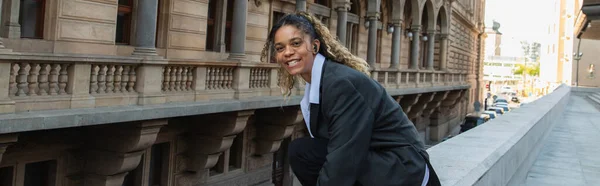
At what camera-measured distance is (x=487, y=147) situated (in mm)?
4492

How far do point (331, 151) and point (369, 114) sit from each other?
0.80 feet

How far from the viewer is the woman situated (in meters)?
2.16

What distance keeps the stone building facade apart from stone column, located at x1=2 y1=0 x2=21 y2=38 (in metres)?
0.02

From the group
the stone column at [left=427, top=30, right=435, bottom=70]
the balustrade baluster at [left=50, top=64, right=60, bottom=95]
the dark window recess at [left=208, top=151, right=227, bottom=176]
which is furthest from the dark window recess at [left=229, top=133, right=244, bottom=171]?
the stone column at [left=427, top=30, right=435, bottom=70]

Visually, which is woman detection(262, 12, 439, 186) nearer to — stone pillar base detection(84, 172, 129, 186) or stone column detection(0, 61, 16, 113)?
stone column detection(0, 61, 16, 113)

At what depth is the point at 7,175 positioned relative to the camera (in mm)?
8438

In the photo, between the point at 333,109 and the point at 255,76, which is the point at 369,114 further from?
the point at 255,76

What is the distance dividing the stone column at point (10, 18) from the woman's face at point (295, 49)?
7554 mm

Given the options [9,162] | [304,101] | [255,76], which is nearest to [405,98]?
[255,76]

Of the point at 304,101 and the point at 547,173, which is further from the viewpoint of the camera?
the point at 547,173

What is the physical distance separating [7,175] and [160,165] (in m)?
3.76

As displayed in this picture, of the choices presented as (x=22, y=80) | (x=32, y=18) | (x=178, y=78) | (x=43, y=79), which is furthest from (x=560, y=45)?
(x=22, y=80)

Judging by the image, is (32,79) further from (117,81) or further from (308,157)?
(308,157)

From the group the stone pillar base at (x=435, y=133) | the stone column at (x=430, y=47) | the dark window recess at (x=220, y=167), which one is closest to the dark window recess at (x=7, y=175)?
the dark window recess at (x=220, y=167)
